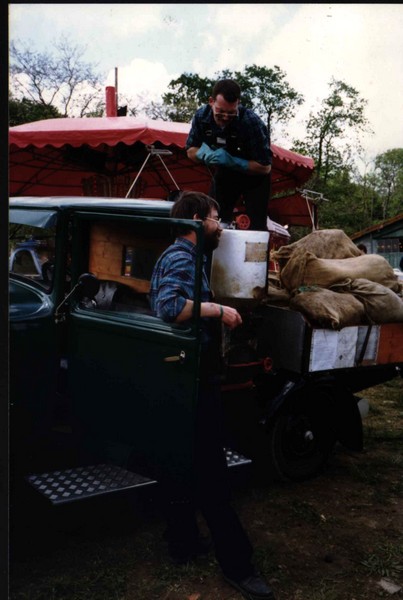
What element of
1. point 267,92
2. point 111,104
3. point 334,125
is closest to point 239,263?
point 267,92

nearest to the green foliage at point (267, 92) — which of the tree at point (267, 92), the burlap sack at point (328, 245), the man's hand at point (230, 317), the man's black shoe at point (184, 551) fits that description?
the tree at point (267, 92)

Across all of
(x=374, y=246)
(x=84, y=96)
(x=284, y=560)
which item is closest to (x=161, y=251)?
(x=284, y=560)

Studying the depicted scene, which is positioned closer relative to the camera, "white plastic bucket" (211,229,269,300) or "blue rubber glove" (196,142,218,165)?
"white plastic bucket" (211,229,269,300)

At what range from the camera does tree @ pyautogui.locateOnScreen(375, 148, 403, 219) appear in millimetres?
17359

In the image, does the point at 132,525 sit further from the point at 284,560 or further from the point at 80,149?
the point at 80,149

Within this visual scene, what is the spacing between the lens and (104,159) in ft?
24.7

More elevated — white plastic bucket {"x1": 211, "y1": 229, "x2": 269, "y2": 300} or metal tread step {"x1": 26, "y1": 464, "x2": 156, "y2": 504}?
white plastic bucket {"x1": 211, "y1": 229, "x2": 269, "y2": 300}

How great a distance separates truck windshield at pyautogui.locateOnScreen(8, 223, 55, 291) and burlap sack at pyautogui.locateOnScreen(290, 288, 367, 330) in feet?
5.63

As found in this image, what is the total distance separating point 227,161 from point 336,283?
1.25 m

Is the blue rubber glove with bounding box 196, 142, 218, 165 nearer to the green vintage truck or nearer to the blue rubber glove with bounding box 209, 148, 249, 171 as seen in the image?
the blue rubber glove with bounding box 209, 148, 249, 171

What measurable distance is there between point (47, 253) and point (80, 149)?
440cm

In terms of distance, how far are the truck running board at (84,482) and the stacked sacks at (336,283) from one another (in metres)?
1.62

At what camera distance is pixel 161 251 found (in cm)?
318

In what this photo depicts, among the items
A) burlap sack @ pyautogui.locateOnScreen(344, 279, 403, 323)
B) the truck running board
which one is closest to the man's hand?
the truck running board
